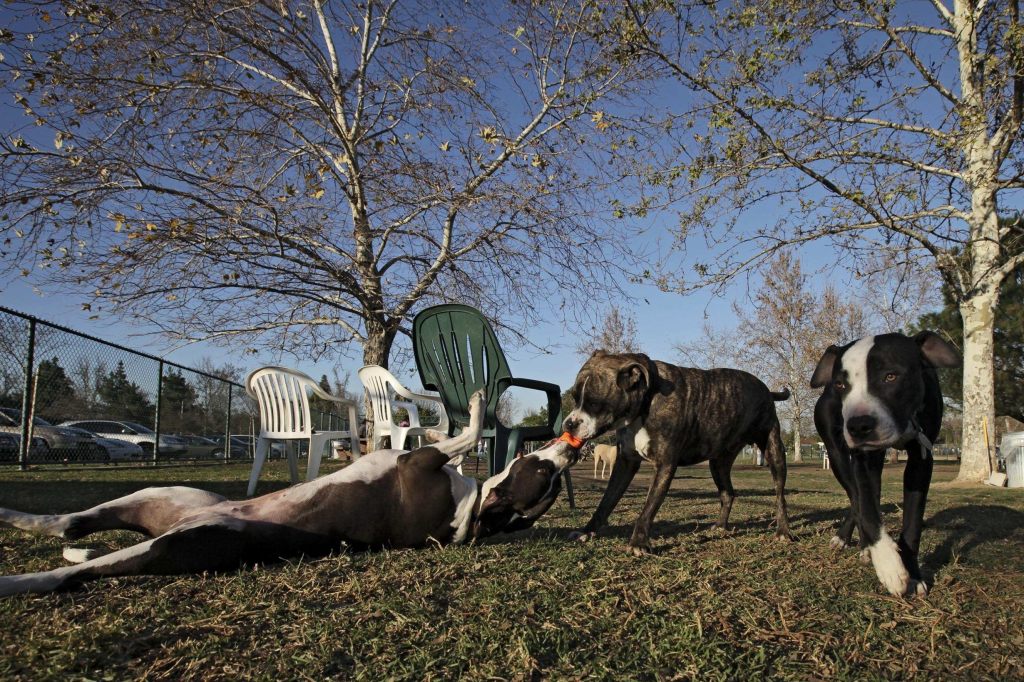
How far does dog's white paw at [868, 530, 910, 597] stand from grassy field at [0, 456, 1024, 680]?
0.08 metres

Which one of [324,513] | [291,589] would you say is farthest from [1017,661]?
[324,513]

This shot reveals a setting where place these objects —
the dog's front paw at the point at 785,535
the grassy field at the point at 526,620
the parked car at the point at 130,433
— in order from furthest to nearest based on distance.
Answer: the parked car at the point at 130,433
the dog's front paw at the point at 785,535
the grassy field at the point at 526,620

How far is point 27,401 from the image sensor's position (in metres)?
10.6

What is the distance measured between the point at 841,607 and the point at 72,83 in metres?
11.0

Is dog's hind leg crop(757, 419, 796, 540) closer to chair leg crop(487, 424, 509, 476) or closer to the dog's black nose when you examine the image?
the dog's black nose

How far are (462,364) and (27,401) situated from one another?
835 cm

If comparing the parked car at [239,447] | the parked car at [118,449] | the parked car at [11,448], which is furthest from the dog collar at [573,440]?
the parked car at [239,447]

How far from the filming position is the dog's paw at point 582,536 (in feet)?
12.5

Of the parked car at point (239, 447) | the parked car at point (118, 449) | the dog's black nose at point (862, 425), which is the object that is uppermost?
the dog's black nose at point (862, 425)

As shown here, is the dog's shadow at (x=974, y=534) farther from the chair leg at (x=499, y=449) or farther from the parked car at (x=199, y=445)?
the parked car at (x=199, y=445)

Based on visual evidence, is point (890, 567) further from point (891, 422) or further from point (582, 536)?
point (582, 536)

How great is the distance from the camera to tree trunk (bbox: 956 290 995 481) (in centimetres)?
1216

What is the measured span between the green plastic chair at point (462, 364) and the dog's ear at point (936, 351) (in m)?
3.13

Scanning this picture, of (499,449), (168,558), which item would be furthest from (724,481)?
(168,558)
